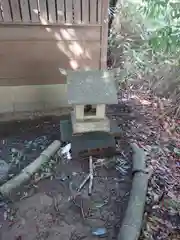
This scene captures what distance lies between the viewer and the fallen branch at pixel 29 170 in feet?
8.30

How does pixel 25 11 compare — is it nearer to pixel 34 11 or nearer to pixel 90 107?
pixel 34 11

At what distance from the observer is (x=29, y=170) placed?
2.78m

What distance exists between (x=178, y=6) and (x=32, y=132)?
2.47 m

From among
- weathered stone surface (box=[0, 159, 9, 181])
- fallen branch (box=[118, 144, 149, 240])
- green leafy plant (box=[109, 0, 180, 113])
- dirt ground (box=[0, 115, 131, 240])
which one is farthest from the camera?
green leafy plant (box=[109, 0, 180, 113])

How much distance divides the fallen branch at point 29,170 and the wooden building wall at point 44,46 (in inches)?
36.3

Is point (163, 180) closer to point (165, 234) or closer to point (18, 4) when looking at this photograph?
point (165, 234)

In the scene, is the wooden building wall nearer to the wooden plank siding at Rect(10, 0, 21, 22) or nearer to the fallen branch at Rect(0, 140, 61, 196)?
the wooden plank siding at Rect(10, 0, 21, 22)

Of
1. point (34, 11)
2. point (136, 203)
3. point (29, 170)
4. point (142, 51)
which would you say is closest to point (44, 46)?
point (34, 11)

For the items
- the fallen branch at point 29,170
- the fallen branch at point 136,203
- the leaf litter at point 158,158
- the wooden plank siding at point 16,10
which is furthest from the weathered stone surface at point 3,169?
the wooden plank siding at point 16,10

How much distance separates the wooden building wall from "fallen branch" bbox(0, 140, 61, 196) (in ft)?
3.02

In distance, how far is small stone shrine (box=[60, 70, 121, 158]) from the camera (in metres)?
2.87

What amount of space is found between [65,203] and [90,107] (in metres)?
1.11

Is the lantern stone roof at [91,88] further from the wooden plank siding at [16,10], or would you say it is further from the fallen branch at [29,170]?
the wooden plank siding at [16,10]

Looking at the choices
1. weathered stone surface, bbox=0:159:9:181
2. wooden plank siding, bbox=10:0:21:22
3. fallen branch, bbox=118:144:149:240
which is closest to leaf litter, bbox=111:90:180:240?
fallen branch, bbox=118:144:149:240
